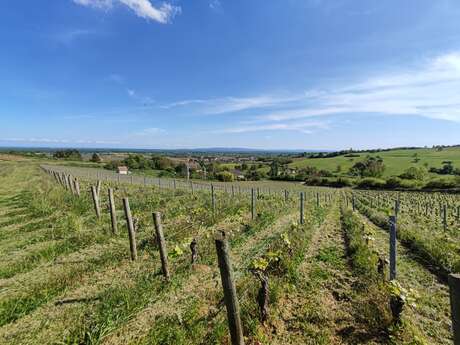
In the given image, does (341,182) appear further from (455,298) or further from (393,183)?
(455,298)

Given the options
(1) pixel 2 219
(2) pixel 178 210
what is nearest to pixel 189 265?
(2) pixel 178 210

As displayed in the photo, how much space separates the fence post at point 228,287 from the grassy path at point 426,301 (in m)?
2.82

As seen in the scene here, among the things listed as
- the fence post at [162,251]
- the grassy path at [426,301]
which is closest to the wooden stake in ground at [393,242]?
the grassy path at [426,301]

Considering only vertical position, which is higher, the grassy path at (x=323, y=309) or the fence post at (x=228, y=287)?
the fence post at (x=228, y=287)

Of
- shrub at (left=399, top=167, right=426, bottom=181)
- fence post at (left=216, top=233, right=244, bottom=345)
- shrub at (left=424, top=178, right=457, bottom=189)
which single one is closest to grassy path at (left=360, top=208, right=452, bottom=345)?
fence post at (left=216, top=233, right=244, bottom=345)

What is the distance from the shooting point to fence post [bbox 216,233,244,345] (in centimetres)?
352

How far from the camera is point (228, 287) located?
355 cm

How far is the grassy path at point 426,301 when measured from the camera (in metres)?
4.33

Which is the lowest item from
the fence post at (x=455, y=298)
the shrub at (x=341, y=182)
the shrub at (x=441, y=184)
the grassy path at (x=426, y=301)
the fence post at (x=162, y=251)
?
the shrub at (x=341, y=182)

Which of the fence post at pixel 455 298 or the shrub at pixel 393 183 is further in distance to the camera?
the shrub at pixel 393 183

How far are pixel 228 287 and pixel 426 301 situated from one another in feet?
15.7

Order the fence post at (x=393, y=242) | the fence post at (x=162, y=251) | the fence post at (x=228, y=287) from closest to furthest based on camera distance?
the fence post at (x=228, y=287) < the fence post at (x=393, y=242) < the fence post at (x=162, y=251)

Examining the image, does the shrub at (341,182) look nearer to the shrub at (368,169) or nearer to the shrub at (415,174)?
the shrub at (368,169)

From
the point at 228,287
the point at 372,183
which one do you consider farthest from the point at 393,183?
the point at 228,287
